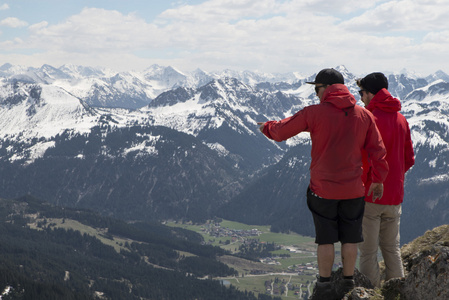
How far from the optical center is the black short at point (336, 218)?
1473cm

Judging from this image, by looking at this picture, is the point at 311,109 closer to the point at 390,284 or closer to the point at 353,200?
the point at 353,200

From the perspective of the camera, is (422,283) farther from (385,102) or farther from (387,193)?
(385,102)

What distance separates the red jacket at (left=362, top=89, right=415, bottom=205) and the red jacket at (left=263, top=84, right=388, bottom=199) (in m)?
2.11

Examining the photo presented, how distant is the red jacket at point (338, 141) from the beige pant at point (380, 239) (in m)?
2.58

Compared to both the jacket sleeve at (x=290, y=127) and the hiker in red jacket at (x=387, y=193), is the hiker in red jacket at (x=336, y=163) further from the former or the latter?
the hiker in red jacket at (x=387, y=193)

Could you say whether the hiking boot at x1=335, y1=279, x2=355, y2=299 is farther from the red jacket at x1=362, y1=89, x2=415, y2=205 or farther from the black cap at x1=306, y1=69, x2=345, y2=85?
the black cap at x1=306, y1=69, x2=345, y2=85

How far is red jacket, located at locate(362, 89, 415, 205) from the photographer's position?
1670 centimetres

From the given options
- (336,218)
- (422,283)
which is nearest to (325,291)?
(336,218)

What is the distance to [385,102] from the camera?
17.0 meters

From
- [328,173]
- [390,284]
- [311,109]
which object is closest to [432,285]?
[390,284]

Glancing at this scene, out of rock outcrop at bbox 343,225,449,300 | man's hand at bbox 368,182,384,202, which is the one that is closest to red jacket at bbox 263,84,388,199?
man's hand at bbox 368,182,384,202

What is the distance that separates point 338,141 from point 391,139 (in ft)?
11.8

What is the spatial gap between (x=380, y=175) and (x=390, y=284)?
3556 millimetres

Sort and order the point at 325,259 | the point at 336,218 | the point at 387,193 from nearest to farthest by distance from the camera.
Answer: the point at 336,218
the point at 325,259
the point at 387,193
